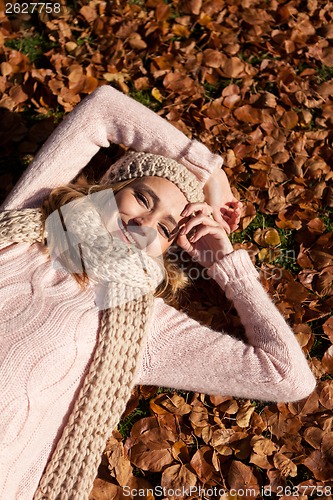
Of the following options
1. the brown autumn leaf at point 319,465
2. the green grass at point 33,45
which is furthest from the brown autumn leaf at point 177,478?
the green grass at point 33,45

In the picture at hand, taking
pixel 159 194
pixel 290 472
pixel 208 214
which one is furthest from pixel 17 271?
pixel 290 472

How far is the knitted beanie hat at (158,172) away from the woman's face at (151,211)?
4 centimetres

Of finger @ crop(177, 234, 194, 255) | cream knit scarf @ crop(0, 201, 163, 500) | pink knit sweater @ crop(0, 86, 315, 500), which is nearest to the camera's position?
pink knit sweater @ crop(0, 86, 315, 500)

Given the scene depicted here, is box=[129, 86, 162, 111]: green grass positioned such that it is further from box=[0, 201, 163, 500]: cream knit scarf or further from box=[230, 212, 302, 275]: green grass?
box=[0, 201, 163, 500]: cream knit scarf

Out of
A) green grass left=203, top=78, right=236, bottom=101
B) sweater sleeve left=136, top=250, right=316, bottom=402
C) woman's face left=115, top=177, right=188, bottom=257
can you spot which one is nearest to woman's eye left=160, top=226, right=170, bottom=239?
woman's face left=115, top=177, right=188, bottom=257

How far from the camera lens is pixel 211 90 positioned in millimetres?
3504

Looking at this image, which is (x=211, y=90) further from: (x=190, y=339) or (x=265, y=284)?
(x=190, y=339)

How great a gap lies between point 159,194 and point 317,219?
3.54ft

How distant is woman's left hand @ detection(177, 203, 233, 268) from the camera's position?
257 centimetres

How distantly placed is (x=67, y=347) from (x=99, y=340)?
15 centimetres

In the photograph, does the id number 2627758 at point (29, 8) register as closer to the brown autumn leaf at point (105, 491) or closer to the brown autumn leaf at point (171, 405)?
the brown autumn leaf at point (171, 405)

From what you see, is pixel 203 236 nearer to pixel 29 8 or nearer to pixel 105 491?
pixel 105 491

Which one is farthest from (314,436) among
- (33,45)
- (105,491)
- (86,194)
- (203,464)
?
(33,45)

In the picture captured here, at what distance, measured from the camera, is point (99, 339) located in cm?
236
